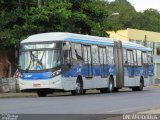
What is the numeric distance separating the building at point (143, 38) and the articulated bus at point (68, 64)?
35547 mm

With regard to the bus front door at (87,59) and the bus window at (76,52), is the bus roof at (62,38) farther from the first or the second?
the bus front door at (87,59)

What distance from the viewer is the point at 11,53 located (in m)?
45.0

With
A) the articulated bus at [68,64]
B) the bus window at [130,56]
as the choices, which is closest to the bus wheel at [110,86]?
the articulated bus at [68,64]

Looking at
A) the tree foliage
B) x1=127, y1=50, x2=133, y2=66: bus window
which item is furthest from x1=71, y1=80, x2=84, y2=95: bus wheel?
the tree foliage

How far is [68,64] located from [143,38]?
161ft

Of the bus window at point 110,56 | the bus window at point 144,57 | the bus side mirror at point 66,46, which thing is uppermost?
the bus side mirror at point 66,46

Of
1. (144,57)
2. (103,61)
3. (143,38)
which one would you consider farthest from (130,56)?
(143,38)

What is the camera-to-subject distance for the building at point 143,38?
7306 cm

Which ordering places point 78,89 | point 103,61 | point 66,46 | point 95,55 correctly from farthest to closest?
point 103,61
point 95,55
point 78,89
point 66,46

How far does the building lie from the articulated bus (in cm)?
3555

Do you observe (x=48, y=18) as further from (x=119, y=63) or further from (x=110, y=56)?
(x=119, y=63)

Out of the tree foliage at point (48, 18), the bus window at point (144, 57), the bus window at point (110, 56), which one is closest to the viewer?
the bus window at point (110, 56)

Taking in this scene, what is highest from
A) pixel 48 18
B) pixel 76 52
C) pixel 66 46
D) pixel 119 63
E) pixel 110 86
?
→ pixel 48 18

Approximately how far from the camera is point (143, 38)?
253 ft
